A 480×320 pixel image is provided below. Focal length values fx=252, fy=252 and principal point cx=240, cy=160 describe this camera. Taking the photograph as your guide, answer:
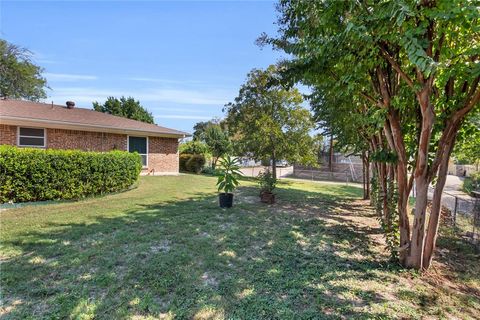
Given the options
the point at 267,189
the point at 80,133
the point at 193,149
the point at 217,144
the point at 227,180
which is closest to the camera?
the point at 227,180

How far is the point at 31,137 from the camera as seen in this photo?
11.5 meters

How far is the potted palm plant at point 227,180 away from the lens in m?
7.23

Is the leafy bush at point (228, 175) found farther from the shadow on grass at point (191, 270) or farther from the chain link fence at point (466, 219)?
the chain link fence at point (466, 219)

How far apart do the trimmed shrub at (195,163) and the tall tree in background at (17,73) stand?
16055 mm

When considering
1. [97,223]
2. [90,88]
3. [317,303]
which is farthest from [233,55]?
[90,88]

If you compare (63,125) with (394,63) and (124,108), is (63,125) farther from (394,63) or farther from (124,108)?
(124,108)

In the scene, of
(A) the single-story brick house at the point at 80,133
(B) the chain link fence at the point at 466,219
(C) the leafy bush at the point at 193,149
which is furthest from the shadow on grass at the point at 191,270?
(C) the leafy bush at the point at 193,149

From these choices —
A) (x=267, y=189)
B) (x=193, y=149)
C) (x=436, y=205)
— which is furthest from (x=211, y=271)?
(x=193, y=149)

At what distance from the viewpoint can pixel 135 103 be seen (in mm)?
29172

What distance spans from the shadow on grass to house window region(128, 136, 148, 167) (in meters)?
9.44

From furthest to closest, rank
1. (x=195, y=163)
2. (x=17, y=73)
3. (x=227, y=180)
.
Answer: (x=17, y=73) < (x=195, y=163) < (x=227, y=180)

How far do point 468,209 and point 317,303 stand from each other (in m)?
5.86

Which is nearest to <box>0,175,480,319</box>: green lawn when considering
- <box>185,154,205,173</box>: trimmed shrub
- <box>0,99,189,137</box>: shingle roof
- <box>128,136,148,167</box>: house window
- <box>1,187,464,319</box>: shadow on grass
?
<box>1,187,464,319</box>: shadow on grass

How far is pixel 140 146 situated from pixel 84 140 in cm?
287
